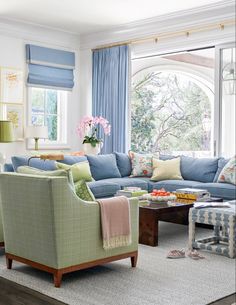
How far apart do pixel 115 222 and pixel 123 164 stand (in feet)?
10.8

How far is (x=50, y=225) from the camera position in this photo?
3254mm

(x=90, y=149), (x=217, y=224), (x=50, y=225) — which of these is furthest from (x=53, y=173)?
(x=90, y=149)

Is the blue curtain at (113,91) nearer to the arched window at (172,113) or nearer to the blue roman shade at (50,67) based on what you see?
the blue roman shade at (50,67)

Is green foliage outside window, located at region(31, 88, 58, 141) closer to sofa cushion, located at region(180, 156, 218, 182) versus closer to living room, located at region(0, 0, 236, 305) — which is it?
living room, located at region(0, 0, 236, 305)

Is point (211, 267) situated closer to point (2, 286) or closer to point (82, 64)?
point (2, 286)

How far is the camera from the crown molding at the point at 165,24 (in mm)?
6234

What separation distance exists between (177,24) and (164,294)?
453 cm

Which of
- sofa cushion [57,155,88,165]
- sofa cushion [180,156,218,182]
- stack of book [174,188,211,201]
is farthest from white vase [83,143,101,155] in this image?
stack of book [174,188,211,201]

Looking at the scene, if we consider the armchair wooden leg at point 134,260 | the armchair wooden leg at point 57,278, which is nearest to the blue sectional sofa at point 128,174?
the armchair wooden leg at point 134,260

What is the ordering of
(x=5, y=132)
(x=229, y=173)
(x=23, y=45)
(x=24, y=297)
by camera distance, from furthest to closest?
(x=23, y=45)
(x=229, y=173)
(x=5, y=132)
(x=24, y=297)

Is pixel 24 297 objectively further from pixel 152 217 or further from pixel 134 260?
pixel 152 217

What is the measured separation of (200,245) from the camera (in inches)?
172

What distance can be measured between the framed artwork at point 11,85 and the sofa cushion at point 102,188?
2100 mm

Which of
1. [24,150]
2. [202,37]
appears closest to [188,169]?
[202,37]
